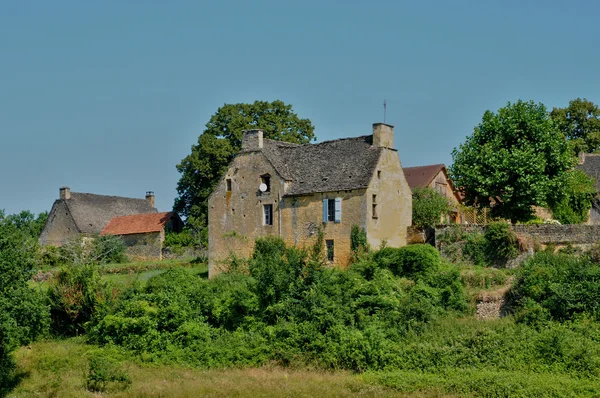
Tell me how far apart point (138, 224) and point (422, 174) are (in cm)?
2143

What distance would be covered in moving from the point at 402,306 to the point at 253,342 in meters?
5.96

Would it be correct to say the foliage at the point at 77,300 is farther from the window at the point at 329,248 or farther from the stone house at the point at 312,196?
the window at the point at 329,248

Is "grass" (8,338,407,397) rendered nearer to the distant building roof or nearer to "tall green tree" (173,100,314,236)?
the distant building roof

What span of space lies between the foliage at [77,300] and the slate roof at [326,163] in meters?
10.8

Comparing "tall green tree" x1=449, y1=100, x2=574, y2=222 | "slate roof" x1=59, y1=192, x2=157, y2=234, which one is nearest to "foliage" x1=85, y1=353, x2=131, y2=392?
"tall green tree" x1=449, y1=100, x2=574, y2=222

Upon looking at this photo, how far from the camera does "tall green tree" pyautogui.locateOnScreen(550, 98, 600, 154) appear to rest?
64.2m

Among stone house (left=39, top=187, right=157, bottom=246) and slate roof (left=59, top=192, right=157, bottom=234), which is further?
slate roof (left=59, top=192, right=157, bottom=234)

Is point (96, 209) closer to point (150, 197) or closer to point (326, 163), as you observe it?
point (150, 197)

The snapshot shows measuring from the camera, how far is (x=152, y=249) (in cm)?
6228

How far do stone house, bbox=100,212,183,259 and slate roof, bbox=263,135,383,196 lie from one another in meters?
19.0

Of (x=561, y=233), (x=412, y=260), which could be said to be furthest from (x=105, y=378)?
(x=561, y=233)

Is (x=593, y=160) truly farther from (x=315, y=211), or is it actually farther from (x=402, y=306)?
(x=402, y=306)

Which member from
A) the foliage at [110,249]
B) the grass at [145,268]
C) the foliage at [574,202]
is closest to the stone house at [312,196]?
the grass at [145,268]

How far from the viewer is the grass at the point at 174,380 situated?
28.4 m
